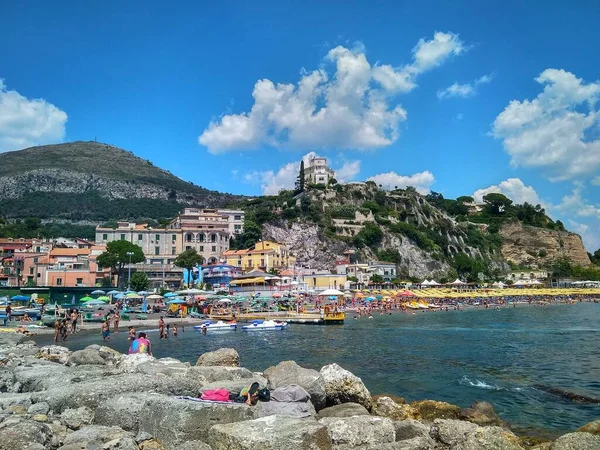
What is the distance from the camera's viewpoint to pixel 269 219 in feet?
340

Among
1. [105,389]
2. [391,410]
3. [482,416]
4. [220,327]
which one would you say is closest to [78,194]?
[220,327]

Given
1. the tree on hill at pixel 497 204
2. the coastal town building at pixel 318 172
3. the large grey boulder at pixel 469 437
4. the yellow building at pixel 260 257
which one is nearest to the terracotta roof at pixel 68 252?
the yellow building at pixel 260 257

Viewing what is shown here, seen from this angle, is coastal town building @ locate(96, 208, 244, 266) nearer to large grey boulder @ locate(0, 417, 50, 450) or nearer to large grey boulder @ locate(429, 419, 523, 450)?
large grey boulder @ locate(429, 419, 523, 450)

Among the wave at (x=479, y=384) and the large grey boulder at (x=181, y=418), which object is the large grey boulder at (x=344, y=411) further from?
the wave at (x=479, y=384)

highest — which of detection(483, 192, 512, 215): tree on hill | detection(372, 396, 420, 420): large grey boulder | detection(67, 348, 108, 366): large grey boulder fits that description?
detection(483, 192, 512, 215): tree on hill

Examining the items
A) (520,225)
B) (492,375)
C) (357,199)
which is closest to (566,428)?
(492,375)

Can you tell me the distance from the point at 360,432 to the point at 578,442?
3.22 meters

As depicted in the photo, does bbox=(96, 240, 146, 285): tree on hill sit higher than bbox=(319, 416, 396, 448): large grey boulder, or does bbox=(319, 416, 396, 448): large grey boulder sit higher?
bbox=(96, 240, 146, 285): tree on hill

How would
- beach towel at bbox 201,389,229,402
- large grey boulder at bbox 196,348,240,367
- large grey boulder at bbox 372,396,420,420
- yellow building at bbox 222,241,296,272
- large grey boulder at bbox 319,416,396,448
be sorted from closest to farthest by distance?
large grey boulder at bbox 319,416,396,448 < beach towel at bbox 201,389,229,402 < large grey boulder at bbox 372,396,420,420 < large grey boulder at bbox 196,348,240,367 < yellow building at bbox 222,241,296,272

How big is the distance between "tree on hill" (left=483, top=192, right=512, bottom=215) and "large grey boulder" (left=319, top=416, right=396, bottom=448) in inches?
6076

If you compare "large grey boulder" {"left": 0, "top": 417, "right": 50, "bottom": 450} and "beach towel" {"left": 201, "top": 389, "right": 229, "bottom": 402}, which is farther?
"beach towel" {"left": 201, "top": 389, "right": 229, "bottom": 402}

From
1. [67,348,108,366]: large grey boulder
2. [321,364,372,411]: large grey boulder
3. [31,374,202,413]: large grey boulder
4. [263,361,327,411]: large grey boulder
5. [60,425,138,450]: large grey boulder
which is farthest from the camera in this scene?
[67,348,108,366]: large grey boulder

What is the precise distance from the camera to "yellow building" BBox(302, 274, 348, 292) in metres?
81.2

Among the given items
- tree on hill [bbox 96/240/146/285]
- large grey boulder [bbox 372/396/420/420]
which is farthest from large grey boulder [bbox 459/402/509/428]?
tree on hill [bbox 96/240/146/285]
